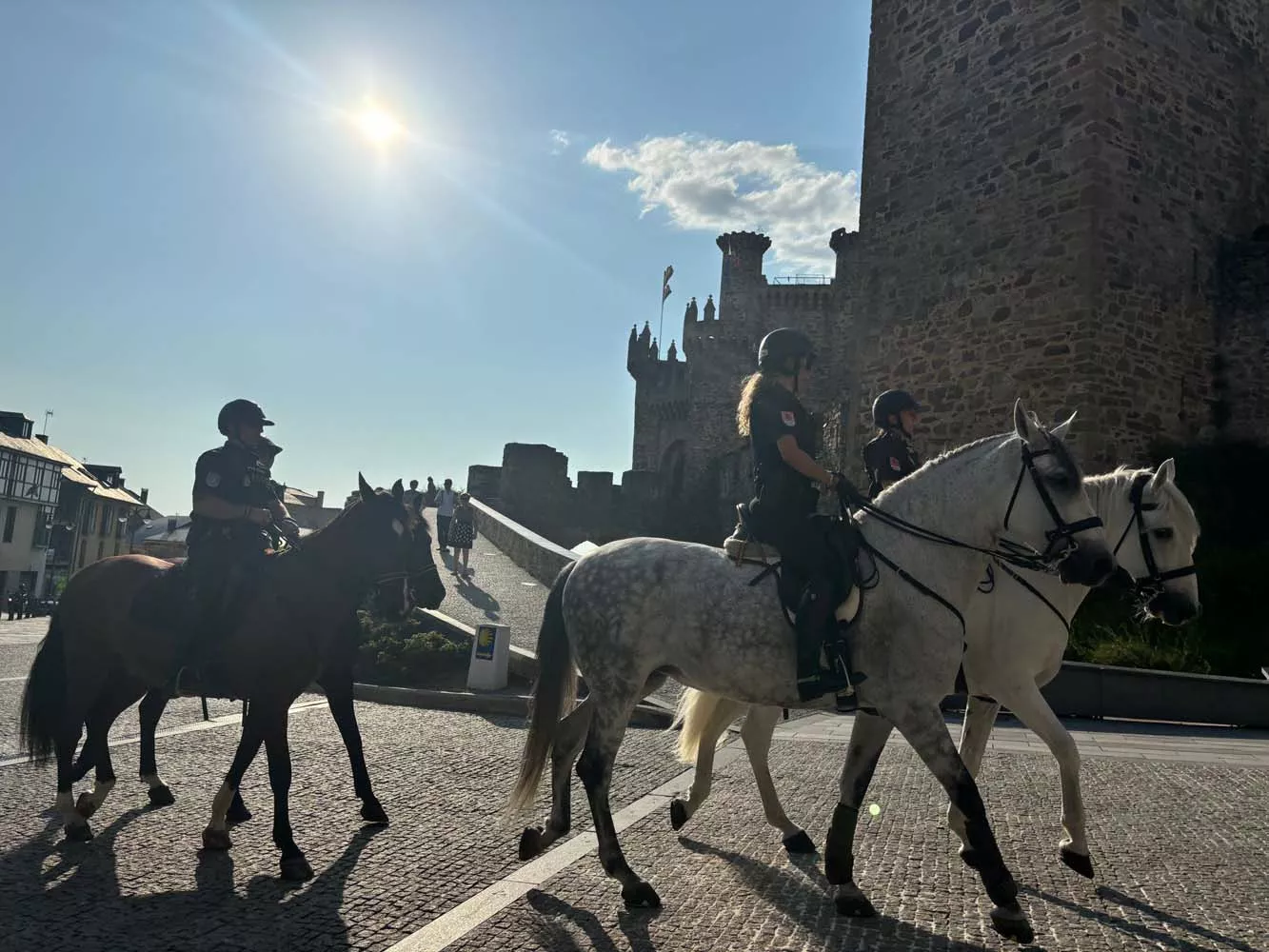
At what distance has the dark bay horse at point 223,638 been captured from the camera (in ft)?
16.5

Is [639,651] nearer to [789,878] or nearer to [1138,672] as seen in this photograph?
[789,878]

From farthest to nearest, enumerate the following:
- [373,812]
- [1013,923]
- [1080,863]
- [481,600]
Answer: [481,600] → [373,812] → [1080,863] → [1013,923]

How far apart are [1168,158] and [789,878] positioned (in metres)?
15.8

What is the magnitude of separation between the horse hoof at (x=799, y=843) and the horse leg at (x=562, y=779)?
1.24 metres

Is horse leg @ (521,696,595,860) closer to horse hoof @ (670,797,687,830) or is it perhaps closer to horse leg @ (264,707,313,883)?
horse hoof @ (670,797,687,830)

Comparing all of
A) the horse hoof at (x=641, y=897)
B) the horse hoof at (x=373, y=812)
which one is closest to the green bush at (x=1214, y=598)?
the horse hoof at (x=641, y=897)

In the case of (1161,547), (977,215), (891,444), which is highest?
(977,215)

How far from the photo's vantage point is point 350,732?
552 cm

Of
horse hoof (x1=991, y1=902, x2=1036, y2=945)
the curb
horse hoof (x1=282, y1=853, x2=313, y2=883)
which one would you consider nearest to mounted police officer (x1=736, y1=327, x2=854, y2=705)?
horse hoof (x1=991, y1=902, x2=1036, y2=945)

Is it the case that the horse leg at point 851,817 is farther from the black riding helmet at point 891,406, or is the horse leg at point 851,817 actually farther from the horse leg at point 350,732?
the horse leg at point 350,732

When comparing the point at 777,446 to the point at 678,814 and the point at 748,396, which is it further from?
the point at 678,814

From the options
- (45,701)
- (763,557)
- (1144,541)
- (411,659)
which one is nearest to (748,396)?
(763,557)

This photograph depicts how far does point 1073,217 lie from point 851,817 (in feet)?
44.9

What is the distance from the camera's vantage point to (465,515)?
2112cm
